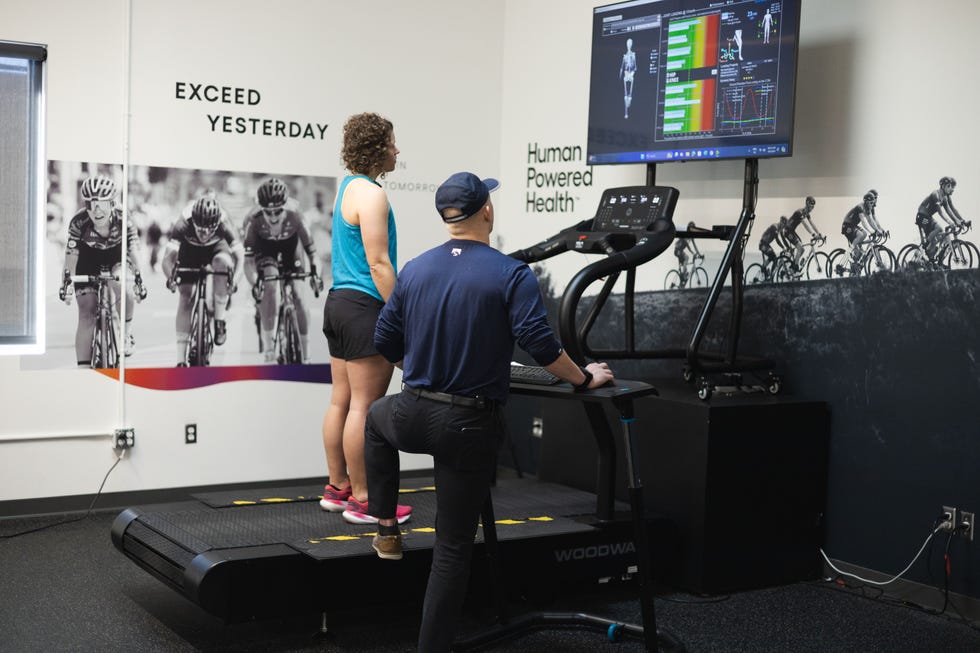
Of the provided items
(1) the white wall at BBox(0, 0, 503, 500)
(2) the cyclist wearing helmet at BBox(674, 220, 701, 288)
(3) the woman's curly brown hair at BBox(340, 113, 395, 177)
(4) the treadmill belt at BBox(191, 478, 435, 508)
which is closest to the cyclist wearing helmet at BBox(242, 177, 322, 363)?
(1) the white wall at BBox(0, 0, 503, 500)

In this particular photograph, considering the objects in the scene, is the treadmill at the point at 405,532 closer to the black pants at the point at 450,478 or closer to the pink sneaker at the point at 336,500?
the pink sneaker at the point at 336,500

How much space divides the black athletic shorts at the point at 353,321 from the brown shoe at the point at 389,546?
0.75 m

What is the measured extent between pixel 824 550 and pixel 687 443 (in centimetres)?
84

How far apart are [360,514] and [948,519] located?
221 centimetres

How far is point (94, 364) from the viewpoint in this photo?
5.09 metres

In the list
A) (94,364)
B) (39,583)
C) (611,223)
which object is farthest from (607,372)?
(94,364)

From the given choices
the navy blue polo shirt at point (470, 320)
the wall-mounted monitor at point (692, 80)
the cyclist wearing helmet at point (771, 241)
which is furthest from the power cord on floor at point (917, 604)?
the navy blue polo shirt at point (470, 320)

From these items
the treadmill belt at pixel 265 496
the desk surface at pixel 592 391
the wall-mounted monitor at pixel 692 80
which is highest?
the wall-mounted monitor at pixel 692 80

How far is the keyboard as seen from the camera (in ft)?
10.6

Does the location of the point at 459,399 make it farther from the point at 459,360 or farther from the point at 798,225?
the point at 798,225

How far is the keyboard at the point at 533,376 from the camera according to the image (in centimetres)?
323

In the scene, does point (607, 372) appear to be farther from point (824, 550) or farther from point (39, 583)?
point (39, 583)

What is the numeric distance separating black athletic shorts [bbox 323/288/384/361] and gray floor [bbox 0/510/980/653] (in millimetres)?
854

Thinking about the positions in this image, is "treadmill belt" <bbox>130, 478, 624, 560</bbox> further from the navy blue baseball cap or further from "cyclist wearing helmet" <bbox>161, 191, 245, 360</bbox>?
"cyclist wearing helmet" <bbox>161, 191, 245, 360</bbox>
